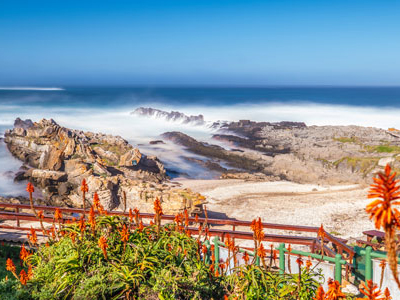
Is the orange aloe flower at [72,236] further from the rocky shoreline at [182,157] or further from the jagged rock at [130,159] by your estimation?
the jagged rock at [130,159]

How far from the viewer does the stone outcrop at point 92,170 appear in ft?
50.1

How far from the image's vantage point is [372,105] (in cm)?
8812

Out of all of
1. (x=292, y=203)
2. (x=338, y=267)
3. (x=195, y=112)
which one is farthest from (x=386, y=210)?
(x=195, y=112)

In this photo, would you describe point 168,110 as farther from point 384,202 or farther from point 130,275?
point 384,202

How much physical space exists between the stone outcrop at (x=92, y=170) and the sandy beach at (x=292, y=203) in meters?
2.13

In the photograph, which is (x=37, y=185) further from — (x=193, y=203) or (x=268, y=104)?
(x=268, y=104)

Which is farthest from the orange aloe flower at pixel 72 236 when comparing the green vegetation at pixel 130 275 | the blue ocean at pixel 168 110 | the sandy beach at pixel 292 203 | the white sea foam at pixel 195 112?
the white sea foam at pixel 195 112

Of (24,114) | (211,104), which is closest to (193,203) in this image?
(24,114)

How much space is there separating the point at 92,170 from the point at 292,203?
923 centimetres

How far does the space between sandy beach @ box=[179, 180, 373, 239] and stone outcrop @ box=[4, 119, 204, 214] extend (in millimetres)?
2135

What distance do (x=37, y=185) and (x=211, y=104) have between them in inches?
2944

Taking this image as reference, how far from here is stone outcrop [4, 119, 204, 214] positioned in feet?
50.1

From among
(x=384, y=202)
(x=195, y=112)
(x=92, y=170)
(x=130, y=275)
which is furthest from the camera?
(x=195, y=112)

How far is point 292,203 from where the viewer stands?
16.9 m
